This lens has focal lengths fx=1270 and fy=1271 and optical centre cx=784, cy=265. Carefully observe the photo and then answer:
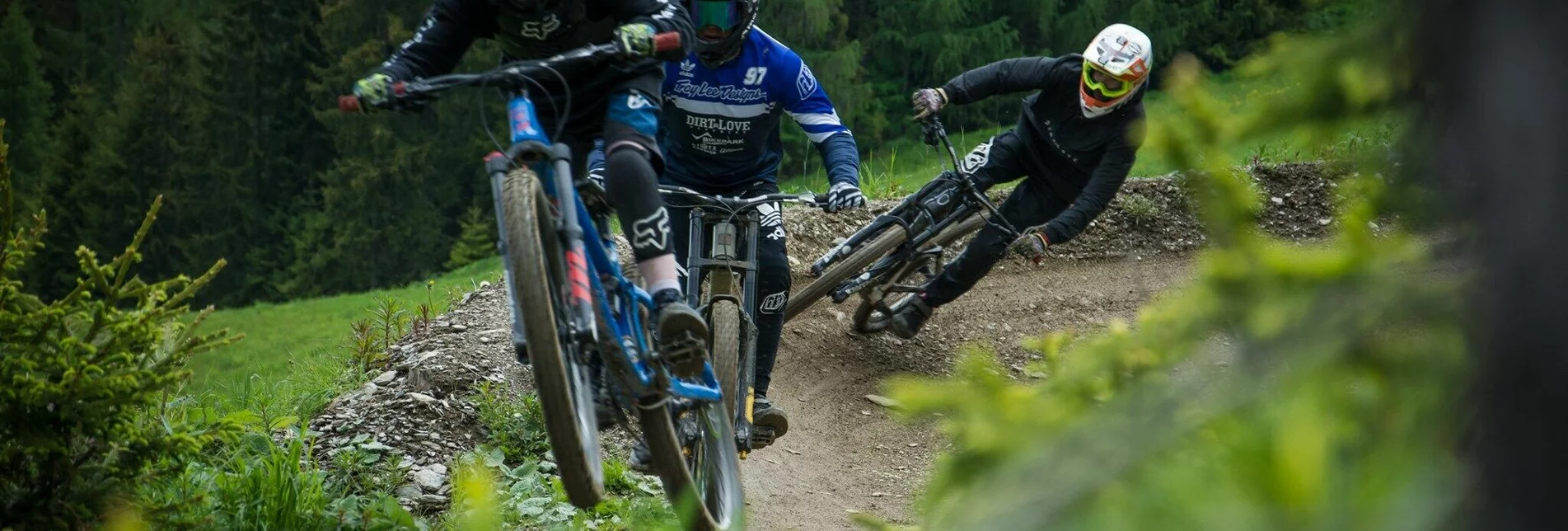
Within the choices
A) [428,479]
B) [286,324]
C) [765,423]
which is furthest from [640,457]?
[286,324]

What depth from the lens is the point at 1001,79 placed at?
786 centimetres

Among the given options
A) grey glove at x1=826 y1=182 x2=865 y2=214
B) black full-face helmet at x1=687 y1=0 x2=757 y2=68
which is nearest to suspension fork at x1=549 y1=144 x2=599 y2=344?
grey glove at x1=826 y1=182 x2=865 y2=214

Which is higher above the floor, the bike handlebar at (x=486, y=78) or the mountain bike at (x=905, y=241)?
the bike handlebar at (x=486, y=78)

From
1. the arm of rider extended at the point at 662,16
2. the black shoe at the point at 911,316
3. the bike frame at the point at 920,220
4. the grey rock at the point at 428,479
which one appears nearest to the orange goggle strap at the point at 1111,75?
the bike frame at the point at 920,220

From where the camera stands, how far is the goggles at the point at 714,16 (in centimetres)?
529

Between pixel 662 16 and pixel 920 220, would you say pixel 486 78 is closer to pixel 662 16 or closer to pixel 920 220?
pixel 662 16

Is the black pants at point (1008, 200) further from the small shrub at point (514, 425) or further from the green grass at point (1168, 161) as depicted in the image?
the small shrub at point (514, 425)

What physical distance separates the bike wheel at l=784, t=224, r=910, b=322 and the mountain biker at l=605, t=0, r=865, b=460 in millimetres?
1631

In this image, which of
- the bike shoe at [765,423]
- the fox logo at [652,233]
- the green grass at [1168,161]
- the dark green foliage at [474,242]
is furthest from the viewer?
the dark green foliage at [474,242]

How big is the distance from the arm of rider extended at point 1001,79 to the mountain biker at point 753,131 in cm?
218

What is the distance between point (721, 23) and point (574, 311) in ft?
7.56

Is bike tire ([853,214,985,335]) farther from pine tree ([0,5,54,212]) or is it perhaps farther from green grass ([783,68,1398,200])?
pine tree ([0,5,54,212])

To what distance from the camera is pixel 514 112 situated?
3621mm

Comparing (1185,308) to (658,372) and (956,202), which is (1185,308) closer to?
(658,372)
